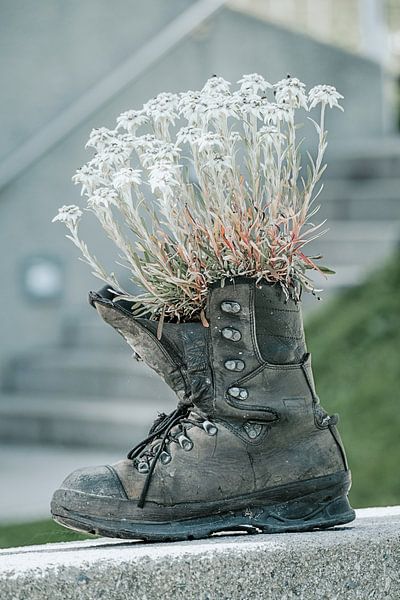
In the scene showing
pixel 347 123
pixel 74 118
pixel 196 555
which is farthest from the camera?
pixel 347 123

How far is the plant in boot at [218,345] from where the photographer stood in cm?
130

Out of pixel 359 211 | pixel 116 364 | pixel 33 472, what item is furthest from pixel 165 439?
pixel 359 211

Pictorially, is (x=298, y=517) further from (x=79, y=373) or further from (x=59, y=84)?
(x=59, y=84)

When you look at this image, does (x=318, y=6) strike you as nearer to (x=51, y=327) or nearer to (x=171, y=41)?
(x=171, y=41)

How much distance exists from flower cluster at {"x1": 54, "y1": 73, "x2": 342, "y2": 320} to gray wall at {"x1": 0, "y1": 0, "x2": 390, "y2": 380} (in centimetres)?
256

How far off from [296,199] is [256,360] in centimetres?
21

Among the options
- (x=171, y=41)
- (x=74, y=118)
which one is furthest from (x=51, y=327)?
(x=171, y=41)

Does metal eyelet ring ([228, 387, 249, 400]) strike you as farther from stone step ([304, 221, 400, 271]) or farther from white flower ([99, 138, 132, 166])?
stone step ([304, 221, 400, 271])

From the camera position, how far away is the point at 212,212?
131 centimetres

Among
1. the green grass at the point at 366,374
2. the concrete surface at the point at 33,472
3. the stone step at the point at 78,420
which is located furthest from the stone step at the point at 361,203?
the concrete surface at the point at 33,472

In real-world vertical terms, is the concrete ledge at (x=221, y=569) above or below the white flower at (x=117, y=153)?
below

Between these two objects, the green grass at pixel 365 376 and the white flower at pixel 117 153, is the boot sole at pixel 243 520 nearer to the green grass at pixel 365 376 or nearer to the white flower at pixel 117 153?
the white flower at pixel 117 153

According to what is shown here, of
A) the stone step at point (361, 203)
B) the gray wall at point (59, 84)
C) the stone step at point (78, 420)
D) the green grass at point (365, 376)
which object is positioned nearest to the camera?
the green grass at point (365, 376)

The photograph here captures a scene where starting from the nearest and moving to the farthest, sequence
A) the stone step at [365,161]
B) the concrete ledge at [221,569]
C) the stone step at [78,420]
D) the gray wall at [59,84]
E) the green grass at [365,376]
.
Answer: the concrete ledge at [221,569], the green grass at [365,376], the stone step at [78,420], the gray wall at [59,84], the stone step at [365,161]
